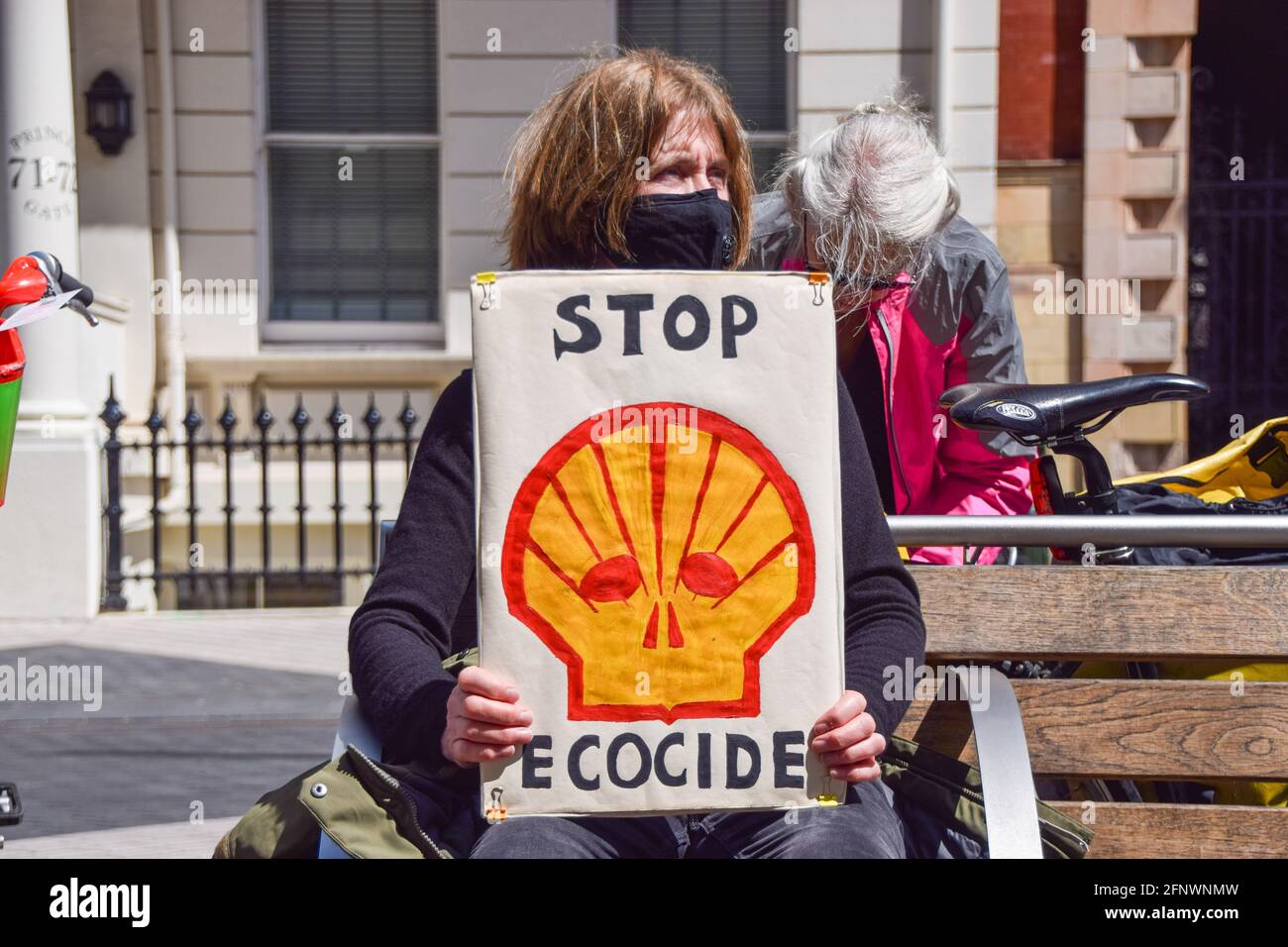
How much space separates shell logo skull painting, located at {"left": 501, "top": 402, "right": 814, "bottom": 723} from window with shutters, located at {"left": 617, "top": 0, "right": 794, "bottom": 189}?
977cm

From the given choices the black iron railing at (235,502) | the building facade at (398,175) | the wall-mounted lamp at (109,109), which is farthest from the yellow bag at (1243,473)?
the wall-mounted lamp at (109,109)

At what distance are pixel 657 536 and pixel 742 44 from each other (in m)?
10.1

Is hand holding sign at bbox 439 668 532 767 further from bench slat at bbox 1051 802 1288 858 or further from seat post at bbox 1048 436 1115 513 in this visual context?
seat post at bbox 1048 436 1115 513

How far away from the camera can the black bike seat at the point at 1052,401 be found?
2668 mm

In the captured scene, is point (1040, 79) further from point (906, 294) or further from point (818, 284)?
point (818, 284)

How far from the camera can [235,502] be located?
427 inches

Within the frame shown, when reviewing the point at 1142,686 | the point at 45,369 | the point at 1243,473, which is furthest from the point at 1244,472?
the point at 45,369

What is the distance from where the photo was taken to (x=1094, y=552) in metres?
2.76

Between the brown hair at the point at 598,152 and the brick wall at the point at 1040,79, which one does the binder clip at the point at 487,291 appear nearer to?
the brown hair at the point at 598,152

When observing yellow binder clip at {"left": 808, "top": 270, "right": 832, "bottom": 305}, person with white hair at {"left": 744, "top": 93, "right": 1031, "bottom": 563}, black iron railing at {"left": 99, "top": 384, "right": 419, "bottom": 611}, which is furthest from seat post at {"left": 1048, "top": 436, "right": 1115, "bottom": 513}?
black iron railing at {"left": 99, "top": 384, "right": 419, "bottom": 611}

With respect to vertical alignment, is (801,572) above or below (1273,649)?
above

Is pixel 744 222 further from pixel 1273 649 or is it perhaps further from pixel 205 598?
pixel 205 598
